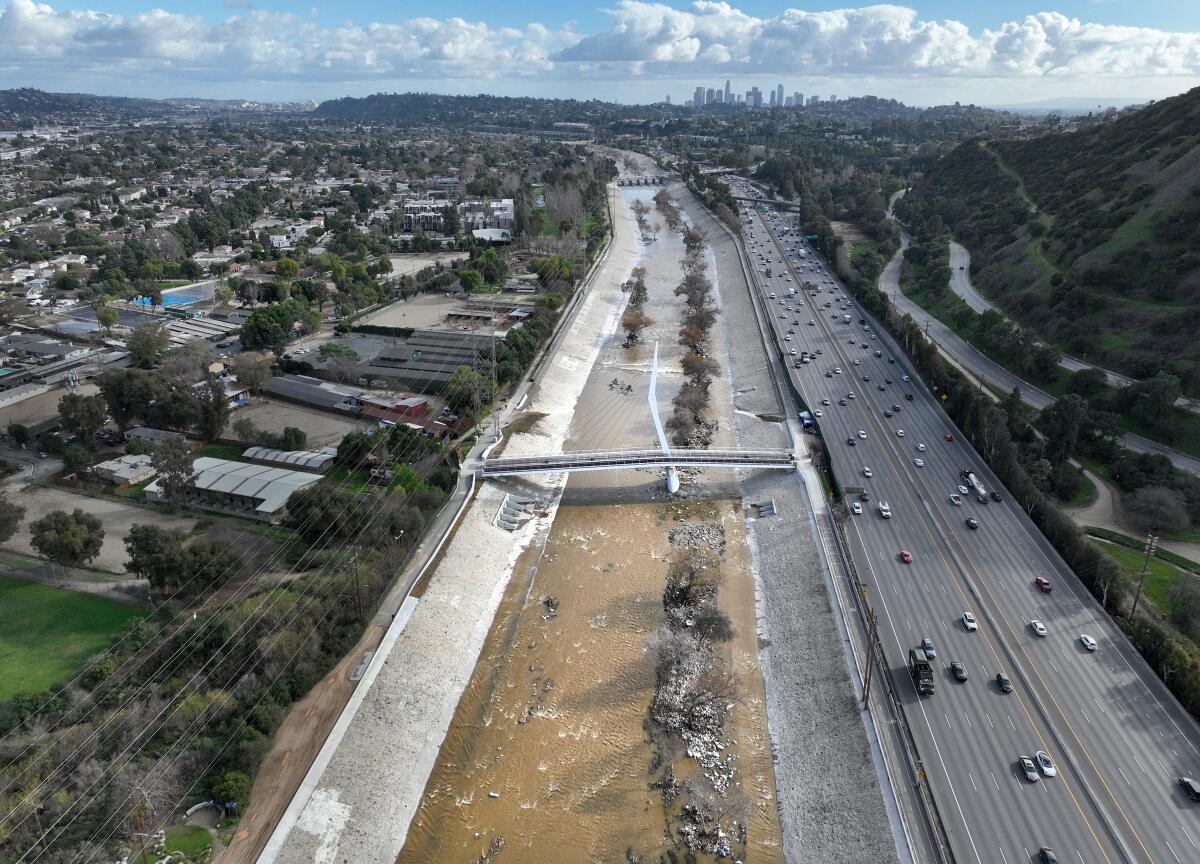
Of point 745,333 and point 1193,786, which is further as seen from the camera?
point 745,333

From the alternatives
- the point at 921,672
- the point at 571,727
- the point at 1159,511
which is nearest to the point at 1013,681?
the point at 921,672

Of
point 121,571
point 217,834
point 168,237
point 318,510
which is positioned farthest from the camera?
point 168,237

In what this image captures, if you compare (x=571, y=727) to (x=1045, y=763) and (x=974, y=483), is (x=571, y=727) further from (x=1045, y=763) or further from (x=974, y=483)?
(x=974, y=483)

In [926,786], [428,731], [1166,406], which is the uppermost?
[1166,406]

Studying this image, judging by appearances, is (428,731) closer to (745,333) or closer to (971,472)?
(971,472)

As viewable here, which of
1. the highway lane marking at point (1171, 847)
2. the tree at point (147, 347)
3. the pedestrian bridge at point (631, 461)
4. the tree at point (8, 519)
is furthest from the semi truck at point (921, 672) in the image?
the tree at point (147, 347)

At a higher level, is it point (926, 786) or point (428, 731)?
point (926, 786)

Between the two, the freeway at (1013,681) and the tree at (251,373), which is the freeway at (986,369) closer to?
the freeway at (1013,681)

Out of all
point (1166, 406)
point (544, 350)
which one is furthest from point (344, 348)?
point (1166, 406)
